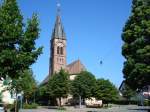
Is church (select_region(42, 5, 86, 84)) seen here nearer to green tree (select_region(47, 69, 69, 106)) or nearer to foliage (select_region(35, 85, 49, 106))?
foliage (select_region(35, 85, 49, 106))

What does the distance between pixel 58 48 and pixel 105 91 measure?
145 ft

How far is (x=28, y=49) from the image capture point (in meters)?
21.1

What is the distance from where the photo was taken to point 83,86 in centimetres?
9181

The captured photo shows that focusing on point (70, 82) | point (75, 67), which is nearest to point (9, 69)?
point (70, 82)

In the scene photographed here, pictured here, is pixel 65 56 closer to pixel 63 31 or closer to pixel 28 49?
pixel 63 31

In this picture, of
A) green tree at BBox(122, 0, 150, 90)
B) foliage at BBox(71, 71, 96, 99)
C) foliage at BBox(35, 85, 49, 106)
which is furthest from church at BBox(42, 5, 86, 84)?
green tree at BBox(122, 0, 150, 90)

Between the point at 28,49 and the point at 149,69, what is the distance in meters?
11.3

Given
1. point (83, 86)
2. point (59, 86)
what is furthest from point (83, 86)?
point (59, 86)

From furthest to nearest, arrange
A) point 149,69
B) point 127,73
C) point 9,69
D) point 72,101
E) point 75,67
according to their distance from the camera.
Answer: point 75,67 → point 72,101 → point 127,73 → point 149,69 → point 9,69

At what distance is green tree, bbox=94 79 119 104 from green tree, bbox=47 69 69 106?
25.1 feet

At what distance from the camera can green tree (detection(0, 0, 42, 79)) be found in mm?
19734

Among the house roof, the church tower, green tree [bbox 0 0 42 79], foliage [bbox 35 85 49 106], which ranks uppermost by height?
the church tower

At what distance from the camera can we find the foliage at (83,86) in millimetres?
91969

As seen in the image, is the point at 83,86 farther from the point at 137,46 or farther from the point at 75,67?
the point at 137,46
